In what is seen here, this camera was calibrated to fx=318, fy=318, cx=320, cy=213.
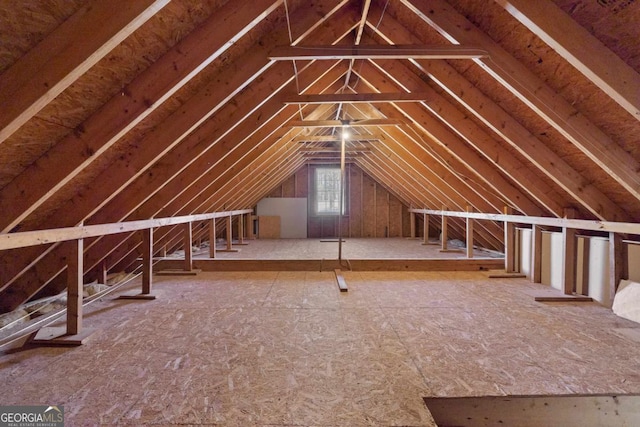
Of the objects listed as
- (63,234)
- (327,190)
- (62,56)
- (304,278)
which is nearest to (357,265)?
(304,278)

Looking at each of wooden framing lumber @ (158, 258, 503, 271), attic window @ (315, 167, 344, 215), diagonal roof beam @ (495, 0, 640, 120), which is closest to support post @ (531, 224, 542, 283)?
wooden framing lumber @ (158, 258, 503, 271)

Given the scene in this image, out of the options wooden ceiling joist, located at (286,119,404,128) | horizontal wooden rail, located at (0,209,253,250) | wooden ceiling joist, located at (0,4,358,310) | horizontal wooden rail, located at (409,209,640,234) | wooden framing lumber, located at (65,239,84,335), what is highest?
wooden ceiling joist, located at (286,119,404,128)

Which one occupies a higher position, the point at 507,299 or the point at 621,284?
the point at 621,284

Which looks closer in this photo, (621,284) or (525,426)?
(525,426)

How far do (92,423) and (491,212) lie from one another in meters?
5.68

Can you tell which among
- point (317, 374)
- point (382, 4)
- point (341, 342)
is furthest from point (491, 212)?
point (317, 374)

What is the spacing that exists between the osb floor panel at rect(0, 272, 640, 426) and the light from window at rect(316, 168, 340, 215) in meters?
7.69

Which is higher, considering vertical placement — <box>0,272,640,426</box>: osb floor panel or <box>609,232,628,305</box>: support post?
<box>609,232,628,305</box>: support post

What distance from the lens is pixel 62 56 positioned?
1.52 metres

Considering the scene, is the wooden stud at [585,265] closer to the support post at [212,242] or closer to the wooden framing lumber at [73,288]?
the wooden framing lumber at [73,288]

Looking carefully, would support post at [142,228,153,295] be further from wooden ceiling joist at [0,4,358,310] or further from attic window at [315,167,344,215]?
attic window at [315,167,344,215]

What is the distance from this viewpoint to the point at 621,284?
3.35 m

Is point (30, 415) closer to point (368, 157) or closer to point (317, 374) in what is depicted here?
point (317, 374)

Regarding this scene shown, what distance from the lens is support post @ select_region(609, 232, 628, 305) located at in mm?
3414
